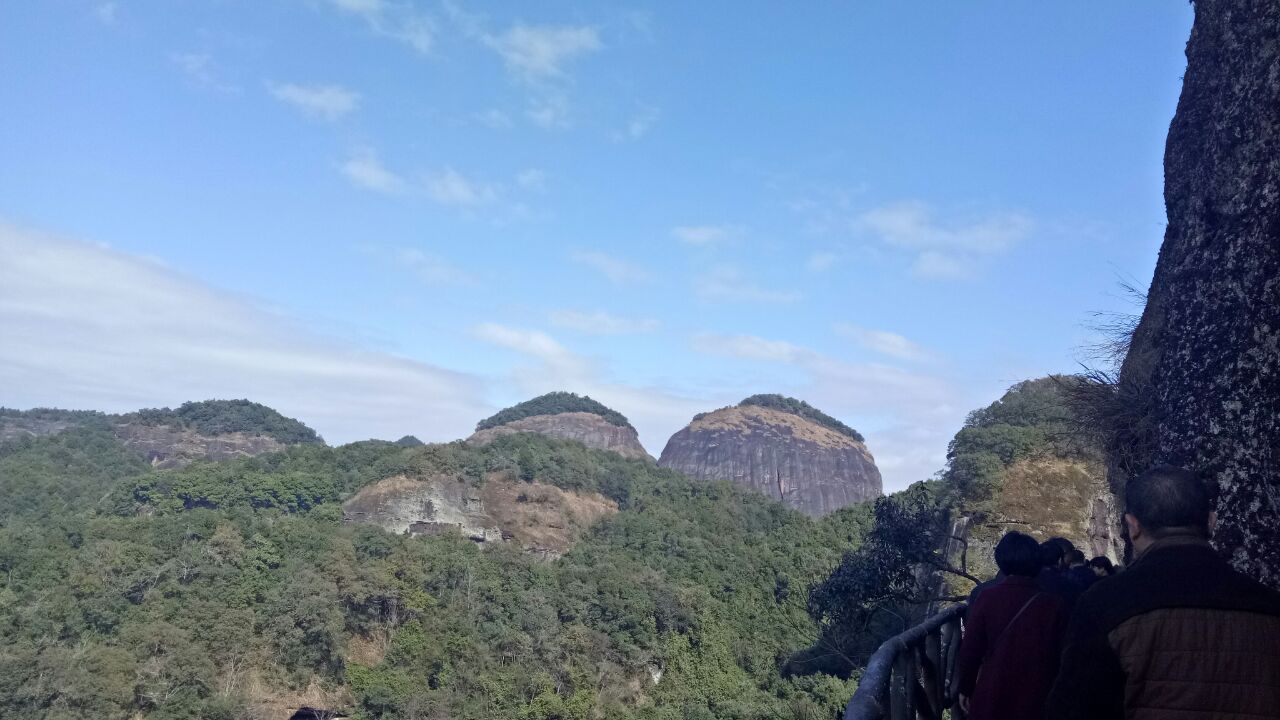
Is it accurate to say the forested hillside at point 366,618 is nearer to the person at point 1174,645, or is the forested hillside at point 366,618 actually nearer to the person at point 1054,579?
the person at point 1054,579

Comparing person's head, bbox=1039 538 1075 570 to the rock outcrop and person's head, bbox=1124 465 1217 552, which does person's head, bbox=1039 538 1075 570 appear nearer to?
person's head, bbox=1124 465 1217 552

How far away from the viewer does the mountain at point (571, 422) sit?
10425cm

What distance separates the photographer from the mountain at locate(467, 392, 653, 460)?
10425 centimetres

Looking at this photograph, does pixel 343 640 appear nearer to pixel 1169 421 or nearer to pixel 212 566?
pixel 212 566

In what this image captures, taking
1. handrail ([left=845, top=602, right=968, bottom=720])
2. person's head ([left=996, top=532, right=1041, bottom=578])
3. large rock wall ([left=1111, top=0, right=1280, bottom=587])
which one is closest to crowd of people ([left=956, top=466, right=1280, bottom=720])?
handrail ([left=845, top=602, right=968, bottom=720])

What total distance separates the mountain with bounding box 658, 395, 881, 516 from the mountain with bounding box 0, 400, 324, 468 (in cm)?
5251

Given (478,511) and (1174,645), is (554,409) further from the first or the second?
(1174,645)

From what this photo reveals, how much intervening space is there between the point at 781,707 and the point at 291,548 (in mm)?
28016

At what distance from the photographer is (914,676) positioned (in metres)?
3.35

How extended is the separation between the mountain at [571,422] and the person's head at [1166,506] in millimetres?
94479

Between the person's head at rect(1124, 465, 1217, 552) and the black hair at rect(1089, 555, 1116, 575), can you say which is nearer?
the person's head at rect(1124, 465, 1217, 552)

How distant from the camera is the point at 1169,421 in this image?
3.71 m

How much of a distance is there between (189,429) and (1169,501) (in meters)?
106

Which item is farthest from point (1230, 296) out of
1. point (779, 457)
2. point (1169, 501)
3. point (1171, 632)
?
point (779, 457)
